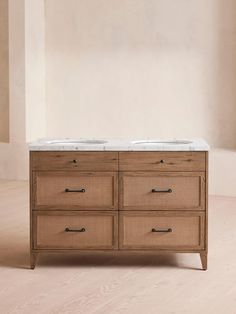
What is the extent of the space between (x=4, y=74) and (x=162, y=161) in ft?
13.2

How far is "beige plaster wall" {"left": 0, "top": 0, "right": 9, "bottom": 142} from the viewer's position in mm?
8000

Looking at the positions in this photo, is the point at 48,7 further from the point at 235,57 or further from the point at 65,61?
the point at 235,57

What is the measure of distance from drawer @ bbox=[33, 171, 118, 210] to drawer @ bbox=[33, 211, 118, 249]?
5 centimetres

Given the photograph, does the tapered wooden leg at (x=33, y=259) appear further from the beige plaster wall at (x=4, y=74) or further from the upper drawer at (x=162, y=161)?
the beige plaster wall at (x=4, y=74)

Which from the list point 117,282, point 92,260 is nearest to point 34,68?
point 92,260

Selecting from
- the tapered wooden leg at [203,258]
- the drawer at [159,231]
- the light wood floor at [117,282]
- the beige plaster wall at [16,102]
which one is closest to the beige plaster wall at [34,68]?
the beige plaster wall at [16,102]

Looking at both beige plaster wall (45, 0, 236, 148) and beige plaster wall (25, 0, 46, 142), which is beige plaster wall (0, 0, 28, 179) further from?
beige plaster wall (45, 0, 236, 148)

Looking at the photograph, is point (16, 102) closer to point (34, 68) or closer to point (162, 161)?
point (34, 68)

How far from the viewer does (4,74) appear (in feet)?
26.6

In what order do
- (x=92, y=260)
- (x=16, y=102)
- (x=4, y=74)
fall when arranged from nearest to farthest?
(x=92, y=260)
(x=16, y=102)
(x=4, y=74)

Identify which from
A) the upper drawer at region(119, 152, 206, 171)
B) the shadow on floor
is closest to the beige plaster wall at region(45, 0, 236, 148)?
the shadow on floor

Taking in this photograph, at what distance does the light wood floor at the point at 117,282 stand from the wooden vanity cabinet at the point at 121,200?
13cm

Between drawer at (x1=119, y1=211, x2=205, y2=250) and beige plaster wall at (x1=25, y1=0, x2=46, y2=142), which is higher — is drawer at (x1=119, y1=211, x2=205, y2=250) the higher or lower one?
the lower one

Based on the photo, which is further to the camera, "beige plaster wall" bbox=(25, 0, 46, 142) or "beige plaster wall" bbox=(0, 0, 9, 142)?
"beige plaster wall" bbox=(0, 0, 9, 142)
